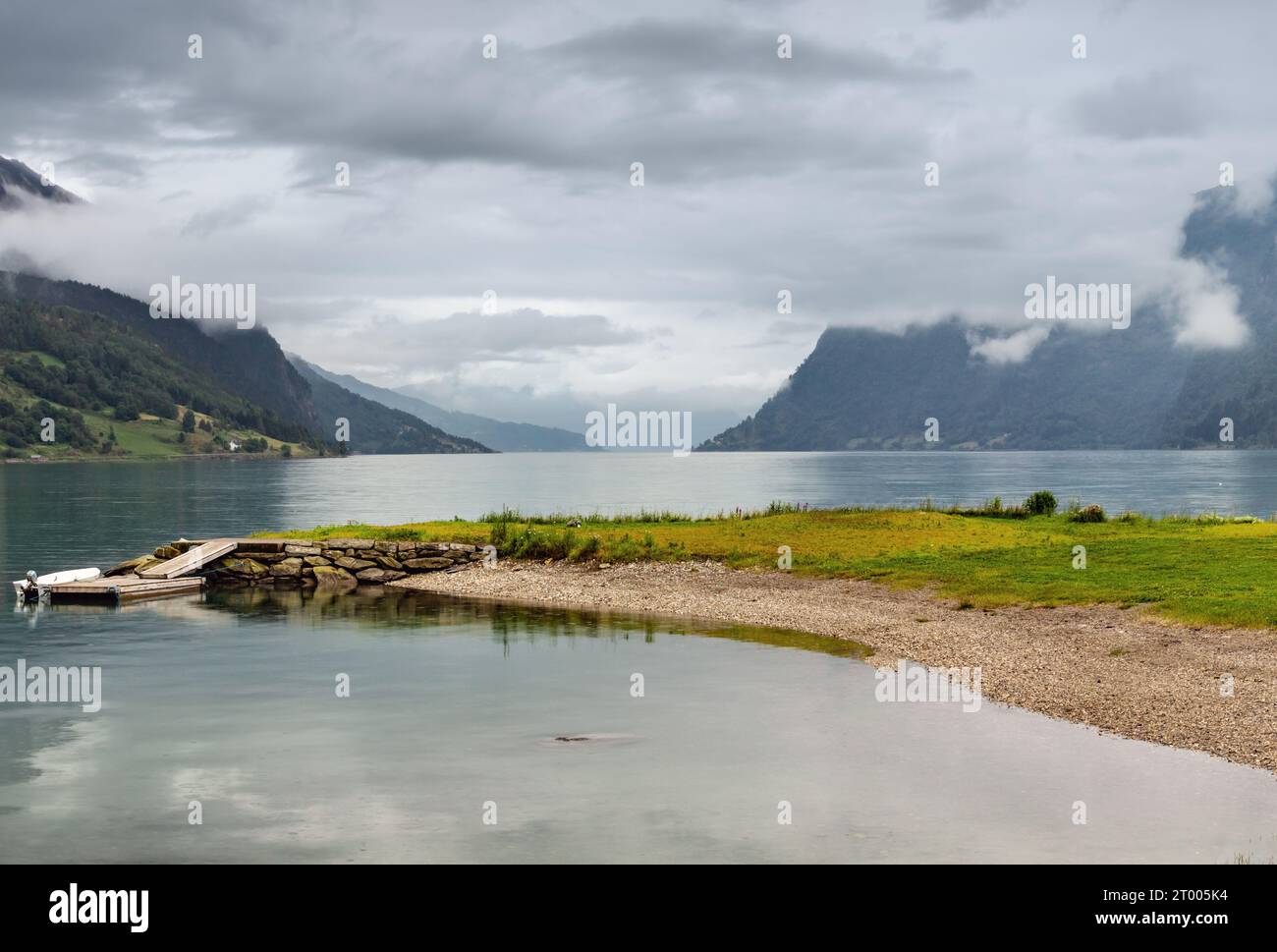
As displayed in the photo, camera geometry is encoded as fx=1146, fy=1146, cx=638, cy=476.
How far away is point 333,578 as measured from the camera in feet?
180

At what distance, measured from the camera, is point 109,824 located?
1823 centimetres

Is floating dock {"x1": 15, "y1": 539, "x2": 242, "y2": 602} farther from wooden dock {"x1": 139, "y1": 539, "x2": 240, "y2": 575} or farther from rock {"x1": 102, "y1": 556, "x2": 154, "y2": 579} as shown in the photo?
rock {"x1": 102, "y1": 556, "x2": 154, "y2": 579}

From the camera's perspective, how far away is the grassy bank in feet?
122

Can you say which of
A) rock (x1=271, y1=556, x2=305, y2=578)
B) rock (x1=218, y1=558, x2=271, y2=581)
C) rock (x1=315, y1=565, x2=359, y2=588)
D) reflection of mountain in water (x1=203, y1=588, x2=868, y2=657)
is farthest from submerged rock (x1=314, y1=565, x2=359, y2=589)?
rock (x1=218, y1=558, x2=271, y2=581)

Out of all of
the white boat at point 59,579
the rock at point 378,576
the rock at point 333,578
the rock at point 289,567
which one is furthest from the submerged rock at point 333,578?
the white boat at point 59,579

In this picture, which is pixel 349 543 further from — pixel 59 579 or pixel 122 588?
pixel 59 579

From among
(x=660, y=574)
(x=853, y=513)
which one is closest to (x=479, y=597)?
(x=660, y=574)

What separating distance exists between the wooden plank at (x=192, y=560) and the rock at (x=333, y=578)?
484 cm

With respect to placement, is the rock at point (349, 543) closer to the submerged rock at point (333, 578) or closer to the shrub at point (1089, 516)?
the submerged rock at point (333, 578)

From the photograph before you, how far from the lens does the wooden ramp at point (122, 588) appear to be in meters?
47.8

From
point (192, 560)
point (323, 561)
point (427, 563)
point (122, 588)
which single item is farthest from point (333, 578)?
point (122, 588)

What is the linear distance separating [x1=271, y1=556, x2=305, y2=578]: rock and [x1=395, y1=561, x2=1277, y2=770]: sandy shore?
591cm

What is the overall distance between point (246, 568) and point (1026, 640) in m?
37.3
